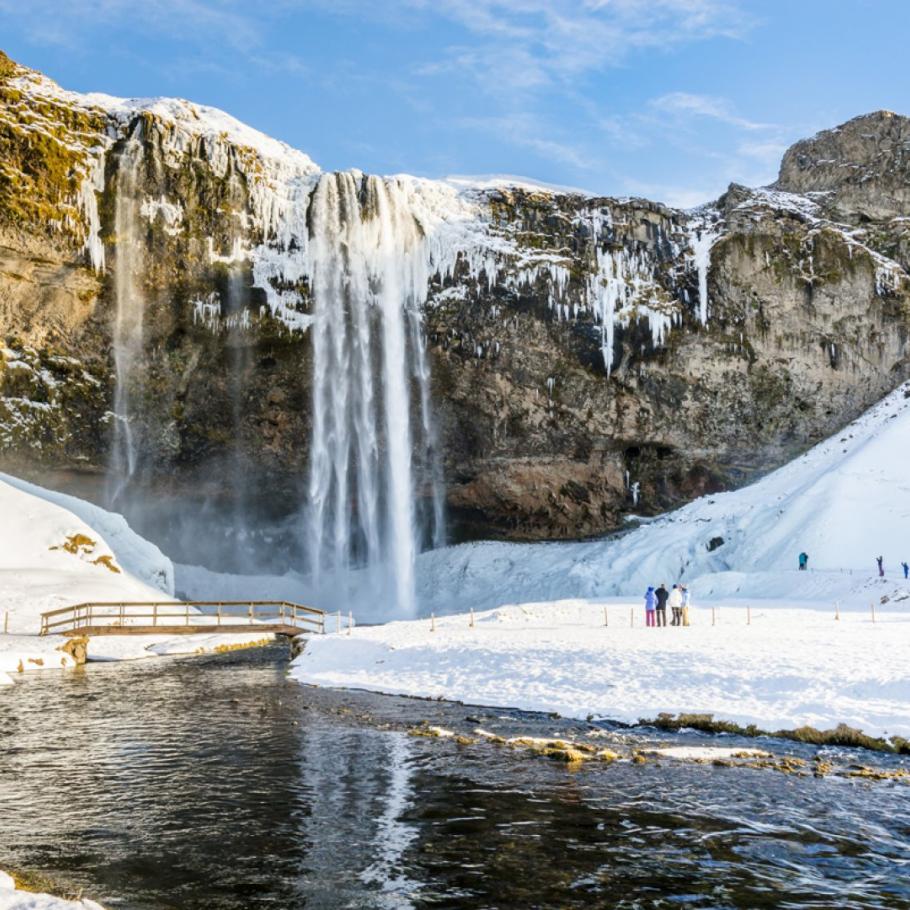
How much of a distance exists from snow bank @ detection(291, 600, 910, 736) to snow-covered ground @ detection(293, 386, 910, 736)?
53 mm

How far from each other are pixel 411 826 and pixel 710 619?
67.6 feet

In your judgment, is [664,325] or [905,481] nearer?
[905,481]

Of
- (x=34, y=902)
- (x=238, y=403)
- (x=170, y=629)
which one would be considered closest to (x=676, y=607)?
(x=170, y=629)

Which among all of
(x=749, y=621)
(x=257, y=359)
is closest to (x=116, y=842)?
(x=749, y=621)

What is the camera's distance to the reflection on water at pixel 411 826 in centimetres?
750

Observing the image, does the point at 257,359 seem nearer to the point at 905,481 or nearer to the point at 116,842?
the point at 905,481

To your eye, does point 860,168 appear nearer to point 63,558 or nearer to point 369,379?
point 369,379

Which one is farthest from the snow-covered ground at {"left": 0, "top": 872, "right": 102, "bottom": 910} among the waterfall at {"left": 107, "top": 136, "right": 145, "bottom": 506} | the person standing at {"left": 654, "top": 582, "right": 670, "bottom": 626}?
the waterfall at {"left": 107, "top": 136, "right": 145, "bottom": 506}

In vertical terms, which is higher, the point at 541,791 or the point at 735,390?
the point at 735,390

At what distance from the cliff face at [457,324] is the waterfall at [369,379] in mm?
752

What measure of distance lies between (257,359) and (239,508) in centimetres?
1404

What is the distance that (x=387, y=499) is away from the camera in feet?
173

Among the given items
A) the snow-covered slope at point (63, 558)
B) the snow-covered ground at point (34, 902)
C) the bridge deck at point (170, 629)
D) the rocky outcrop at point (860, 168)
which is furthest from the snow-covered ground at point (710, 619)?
the rocky outcrop at point (860, 168)

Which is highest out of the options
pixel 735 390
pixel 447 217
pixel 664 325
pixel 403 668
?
pixel 447 217
